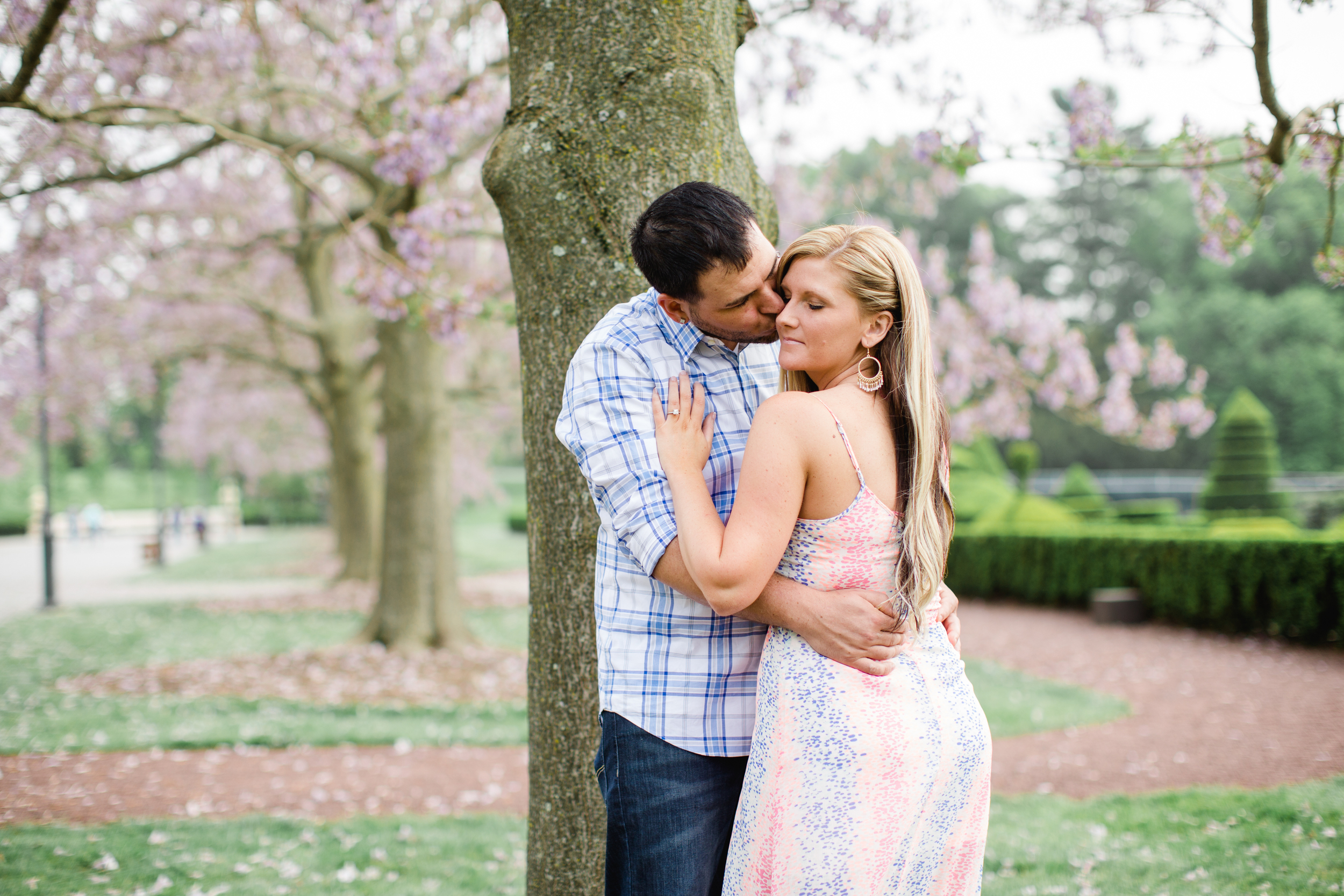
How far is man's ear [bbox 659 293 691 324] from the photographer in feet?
6.46

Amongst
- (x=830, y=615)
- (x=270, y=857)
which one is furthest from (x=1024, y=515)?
(x=830, y=615)

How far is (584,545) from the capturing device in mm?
2551

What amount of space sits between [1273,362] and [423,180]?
37310mm

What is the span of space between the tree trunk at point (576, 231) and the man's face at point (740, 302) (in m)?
0.63

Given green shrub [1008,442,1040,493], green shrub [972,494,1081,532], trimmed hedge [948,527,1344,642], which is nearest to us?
trimmed hedge [948,527,1344,642]

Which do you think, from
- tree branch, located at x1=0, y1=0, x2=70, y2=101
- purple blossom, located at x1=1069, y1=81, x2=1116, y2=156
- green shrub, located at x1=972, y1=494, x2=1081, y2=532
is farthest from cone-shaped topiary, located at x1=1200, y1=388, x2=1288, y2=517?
tree branch, located at x1=0, y1=0, x2=70, y2=101

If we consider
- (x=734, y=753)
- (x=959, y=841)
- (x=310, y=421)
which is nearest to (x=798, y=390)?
(x=734, y=753)

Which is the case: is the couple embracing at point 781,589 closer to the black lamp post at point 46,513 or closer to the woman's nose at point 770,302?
the woman's nose at point 770,302

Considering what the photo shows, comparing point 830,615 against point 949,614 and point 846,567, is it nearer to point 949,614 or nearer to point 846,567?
point 846,567

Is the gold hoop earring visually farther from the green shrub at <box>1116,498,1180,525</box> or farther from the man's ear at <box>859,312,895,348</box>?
the green shrub at <box>1116,498,1180,525</box>

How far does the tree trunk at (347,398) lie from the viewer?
13.8 m

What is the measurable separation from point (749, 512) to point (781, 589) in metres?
0.19

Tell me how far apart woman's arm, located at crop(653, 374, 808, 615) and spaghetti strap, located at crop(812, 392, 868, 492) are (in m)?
0.06

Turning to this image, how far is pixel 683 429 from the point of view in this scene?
1.86 m
